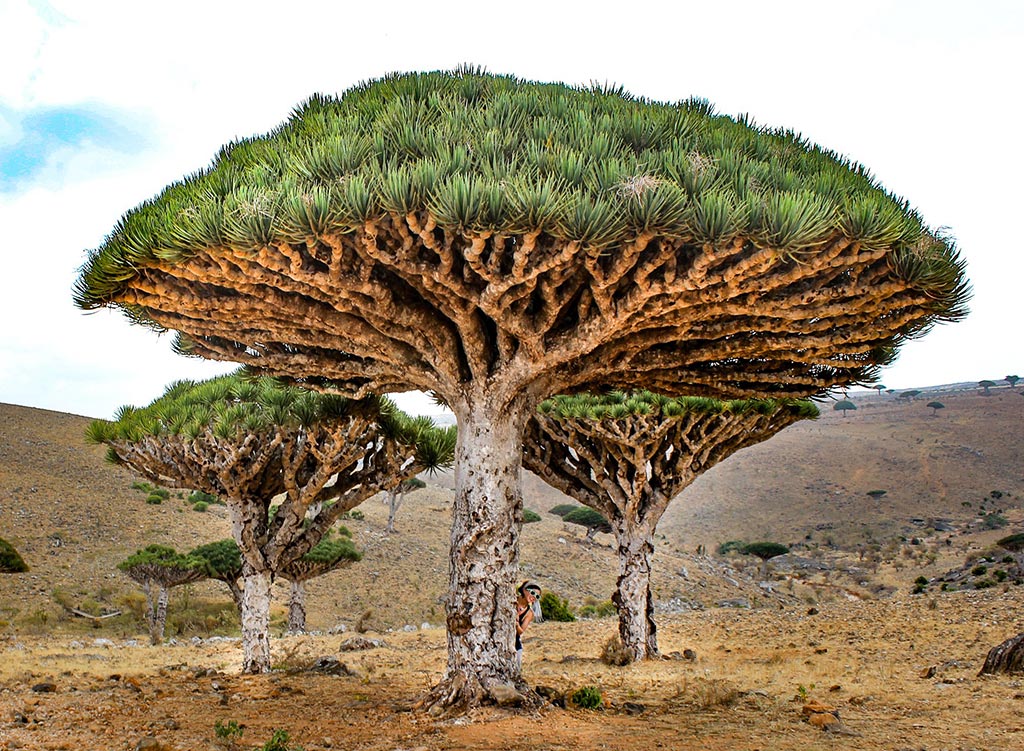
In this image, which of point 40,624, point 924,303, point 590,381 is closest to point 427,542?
point 40,624

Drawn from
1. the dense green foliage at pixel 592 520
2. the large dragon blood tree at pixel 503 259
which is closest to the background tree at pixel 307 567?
the large dragon blood tree at pixel 503 259

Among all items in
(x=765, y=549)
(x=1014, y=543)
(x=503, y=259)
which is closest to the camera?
(x=503, y=259)

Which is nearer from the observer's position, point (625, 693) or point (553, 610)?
point (625, 693)

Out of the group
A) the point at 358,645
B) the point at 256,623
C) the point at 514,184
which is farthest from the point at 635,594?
the point at 514,184

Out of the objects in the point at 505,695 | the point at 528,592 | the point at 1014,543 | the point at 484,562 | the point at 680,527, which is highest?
the point at 680,527

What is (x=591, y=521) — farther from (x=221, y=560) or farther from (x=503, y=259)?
(x=503, y=259)

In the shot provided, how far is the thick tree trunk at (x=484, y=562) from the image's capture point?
6402 millimetres

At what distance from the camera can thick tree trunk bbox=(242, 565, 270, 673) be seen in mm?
10672

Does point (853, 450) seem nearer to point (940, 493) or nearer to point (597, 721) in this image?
point (940, 493)

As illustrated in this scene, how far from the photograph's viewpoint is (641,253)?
5.66 m

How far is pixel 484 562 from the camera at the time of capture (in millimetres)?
6656

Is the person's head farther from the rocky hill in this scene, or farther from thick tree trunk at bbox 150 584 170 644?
the rocky hill

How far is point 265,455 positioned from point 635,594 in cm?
645

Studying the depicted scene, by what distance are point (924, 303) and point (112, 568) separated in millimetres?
Result: 27853
